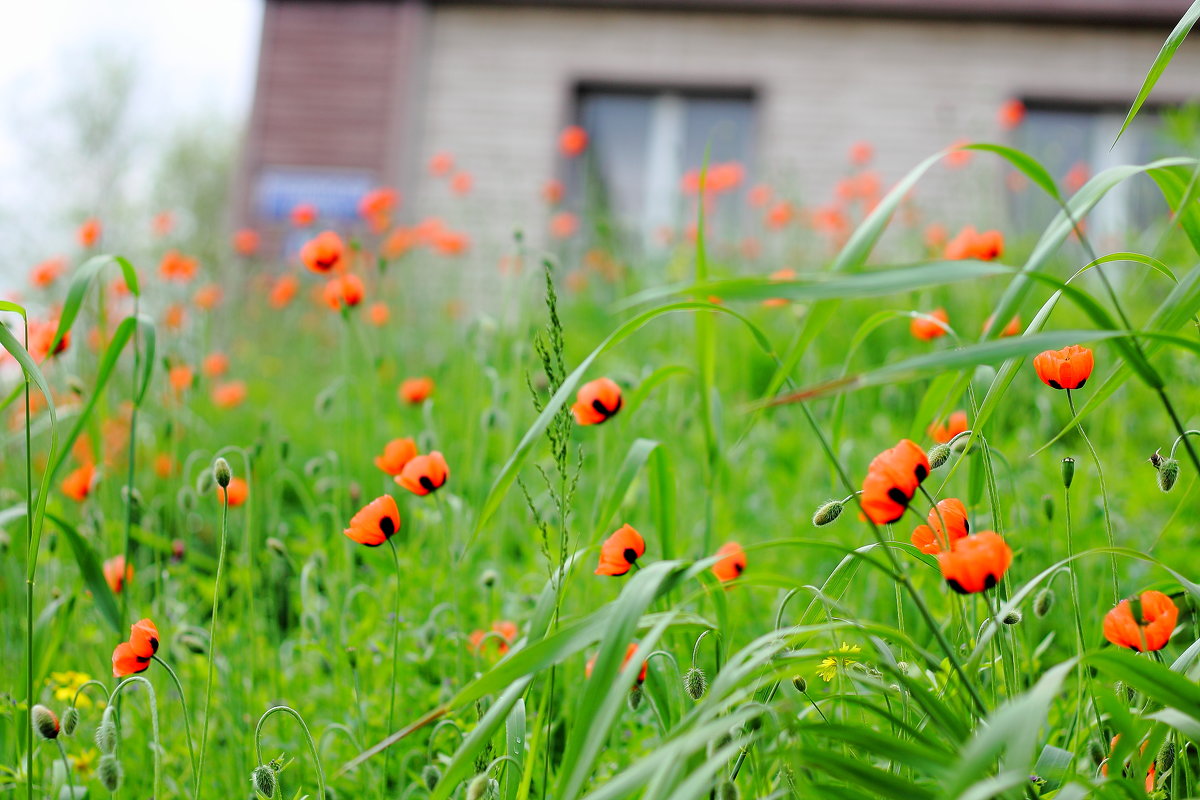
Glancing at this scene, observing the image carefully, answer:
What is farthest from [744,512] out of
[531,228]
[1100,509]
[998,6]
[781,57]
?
[998,6]

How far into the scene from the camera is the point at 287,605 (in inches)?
90.3

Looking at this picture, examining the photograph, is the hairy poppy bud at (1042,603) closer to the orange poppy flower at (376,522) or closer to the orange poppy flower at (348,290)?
the orange poppy flower at (376,522)

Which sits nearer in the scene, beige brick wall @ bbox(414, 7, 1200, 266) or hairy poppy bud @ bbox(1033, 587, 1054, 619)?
hairy poppy bud @ bbox(1033, 587, 1054, 619)

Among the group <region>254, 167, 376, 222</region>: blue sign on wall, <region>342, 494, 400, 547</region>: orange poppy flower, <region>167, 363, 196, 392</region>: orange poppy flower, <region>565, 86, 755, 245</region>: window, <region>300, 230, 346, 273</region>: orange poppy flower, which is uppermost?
<region>565, 86, 755, 245</region>: window

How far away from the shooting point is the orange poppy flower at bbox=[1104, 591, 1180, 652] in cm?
98

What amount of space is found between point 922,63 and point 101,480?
677cm

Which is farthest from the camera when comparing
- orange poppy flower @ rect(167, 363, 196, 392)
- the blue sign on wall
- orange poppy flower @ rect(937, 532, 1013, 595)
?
the blue sign on wall

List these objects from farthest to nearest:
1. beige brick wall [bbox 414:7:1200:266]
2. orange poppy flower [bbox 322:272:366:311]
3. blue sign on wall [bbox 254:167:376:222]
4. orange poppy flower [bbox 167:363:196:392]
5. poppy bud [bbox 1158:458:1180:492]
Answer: blue sign on wall [bbox 254:167:376:222]
beige brick wall [bbox 414:7:1200:266]
orange poppy flower [bbox 167:363:196:392]
orange poppy flower [bbox 322:272:366:311]
poppy bud [bbox 1158:458:1180:492]

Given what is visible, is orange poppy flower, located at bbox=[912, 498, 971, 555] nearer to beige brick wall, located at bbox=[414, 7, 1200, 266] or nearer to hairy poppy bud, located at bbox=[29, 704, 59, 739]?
hairy poppy bud, located at bbox=[29, 704, 59, 739]

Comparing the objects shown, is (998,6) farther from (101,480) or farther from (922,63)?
(101,480)

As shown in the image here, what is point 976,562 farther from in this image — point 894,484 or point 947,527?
point 947,527

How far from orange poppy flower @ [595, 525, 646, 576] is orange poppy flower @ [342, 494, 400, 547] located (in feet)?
0.94

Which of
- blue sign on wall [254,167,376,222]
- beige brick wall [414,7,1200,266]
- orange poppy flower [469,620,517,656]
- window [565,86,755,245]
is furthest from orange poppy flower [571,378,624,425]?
blue sign on wall [254,167,376,222]

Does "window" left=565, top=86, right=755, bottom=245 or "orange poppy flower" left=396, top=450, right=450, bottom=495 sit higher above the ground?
"window" left=565, top=86, right=755, bottom=245
